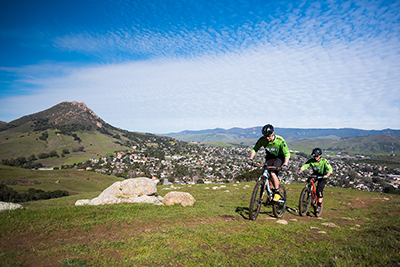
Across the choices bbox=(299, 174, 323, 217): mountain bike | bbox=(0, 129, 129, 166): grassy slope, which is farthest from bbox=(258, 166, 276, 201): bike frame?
bbox=(0, 129, 129, 166): grassy slope

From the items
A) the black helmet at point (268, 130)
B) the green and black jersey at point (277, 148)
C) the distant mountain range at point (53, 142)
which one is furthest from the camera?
the distant mountain range at point (53, 142)

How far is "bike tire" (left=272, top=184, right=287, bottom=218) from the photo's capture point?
9531 mm

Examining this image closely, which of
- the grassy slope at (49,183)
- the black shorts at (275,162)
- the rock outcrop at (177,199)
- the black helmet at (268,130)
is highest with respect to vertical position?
the black helmet at (268,130)

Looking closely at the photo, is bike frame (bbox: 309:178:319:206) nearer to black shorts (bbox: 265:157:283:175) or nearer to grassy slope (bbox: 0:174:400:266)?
grassy slope (bbox: 0:174:400:266)

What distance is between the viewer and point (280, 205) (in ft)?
33.5

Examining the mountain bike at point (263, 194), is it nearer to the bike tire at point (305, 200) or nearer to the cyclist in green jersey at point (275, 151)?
the cyclist in green jersey at point (275, 151)

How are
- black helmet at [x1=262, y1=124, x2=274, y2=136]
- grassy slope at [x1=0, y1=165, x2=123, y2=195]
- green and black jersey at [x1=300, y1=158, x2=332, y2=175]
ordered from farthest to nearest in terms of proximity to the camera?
grassy slope at [x1=0, y1=165, x2=123, y2=195] < green and black jersey at [x1=300, y1=158, x2=332, y2=175] < black helmet at [x1=262, y1=124, x2=274, y2=136]

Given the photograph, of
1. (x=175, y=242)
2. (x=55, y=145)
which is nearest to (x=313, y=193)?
(x=175, y=242)

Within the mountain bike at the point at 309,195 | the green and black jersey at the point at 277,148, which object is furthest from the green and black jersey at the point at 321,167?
the green and black jersey at the point at 277,148

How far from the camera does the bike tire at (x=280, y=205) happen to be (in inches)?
375

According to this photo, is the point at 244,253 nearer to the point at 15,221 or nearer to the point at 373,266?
the point at 373,266


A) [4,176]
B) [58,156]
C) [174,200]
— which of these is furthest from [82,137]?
[174,200]

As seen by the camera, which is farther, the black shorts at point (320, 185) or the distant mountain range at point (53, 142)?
the distant mountain range at point (53, 142)

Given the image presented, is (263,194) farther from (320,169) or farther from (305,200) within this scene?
(320,169)
